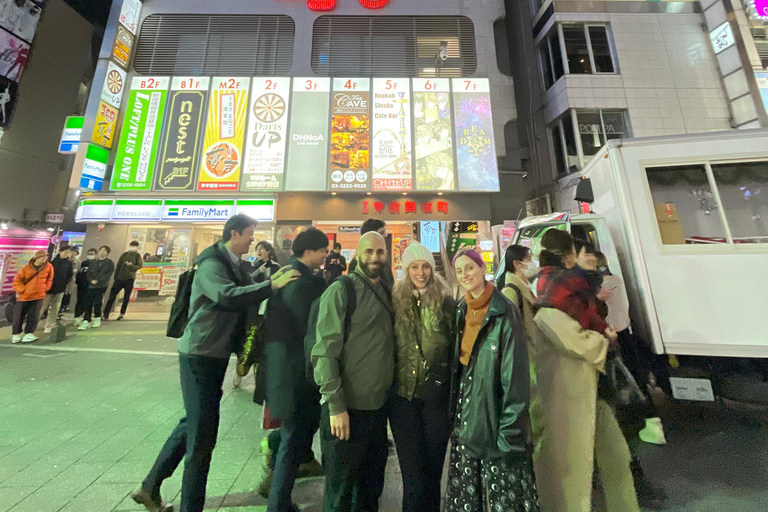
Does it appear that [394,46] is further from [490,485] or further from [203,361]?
[490,485]

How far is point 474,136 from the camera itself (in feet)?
38.2

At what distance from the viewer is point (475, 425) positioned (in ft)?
5.50

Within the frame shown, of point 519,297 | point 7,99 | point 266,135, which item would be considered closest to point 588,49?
point 266,135

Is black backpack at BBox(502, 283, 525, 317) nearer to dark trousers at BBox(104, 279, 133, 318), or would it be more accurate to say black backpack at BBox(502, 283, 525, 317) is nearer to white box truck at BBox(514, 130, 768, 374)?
white box truck at BBox(514, 130, 768, 374)

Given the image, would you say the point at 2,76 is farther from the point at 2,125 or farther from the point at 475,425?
the point at 475,425

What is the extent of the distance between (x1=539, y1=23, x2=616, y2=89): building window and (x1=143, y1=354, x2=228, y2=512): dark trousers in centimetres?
1769

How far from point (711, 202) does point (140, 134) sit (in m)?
16.2

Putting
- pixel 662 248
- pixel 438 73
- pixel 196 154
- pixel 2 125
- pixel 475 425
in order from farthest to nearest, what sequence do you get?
pixel 438 73
pixel 2 125
pixel 196 154
pixel 662 248
pixel 475 425

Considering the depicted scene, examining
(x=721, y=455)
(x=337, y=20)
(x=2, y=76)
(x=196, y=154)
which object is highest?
(x=337, y=20)

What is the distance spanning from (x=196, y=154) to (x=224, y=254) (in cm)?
1160

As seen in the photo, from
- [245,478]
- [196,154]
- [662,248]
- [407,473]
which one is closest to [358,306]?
[407,473]

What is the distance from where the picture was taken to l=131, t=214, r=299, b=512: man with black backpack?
6.79 feet

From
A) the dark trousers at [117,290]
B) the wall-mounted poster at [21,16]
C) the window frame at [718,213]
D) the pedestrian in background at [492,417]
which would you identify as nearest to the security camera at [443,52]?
the window frame at [718,213]

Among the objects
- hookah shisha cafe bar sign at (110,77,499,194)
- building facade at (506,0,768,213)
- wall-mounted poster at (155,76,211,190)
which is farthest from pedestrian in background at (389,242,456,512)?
building facade at (506,0,768,213)
